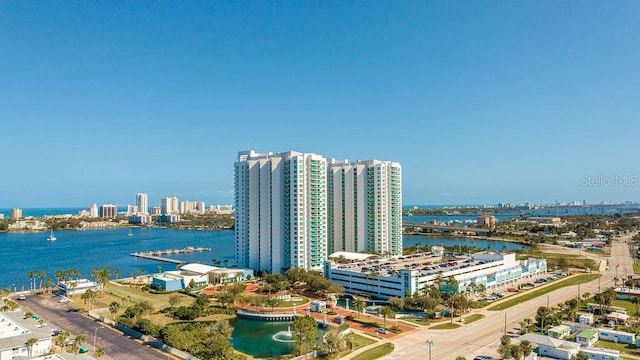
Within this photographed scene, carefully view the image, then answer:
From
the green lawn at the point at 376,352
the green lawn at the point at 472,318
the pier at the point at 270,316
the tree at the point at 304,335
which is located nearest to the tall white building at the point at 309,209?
the pier at the point at 270,316

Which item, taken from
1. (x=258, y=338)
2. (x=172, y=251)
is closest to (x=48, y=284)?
(x=258, y=338)

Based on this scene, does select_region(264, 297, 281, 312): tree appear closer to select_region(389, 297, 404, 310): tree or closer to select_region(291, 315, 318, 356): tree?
select_region(389, 297, 404, 310): tree

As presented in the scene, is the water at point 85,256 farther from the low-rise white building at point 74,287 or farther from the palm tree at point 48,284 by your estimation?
the low-rise white building at point 74,287

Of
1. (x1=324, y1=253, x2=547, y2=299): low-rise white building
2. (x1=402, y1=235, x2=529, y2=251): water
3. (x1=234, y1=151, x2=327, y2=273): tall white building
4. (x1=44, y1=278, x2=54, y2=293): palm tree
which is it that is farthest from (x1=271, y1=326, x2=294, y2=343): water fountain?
(x1=402, y1=235, x2=529, y2=251): water

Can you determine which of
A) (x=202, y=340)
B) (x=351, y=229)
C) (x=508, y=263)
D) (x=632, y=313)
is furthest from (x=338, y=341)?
(x=351, y=229)

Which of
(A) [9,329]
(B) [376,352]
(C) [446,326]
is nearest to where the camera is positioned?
(A) [9,329]

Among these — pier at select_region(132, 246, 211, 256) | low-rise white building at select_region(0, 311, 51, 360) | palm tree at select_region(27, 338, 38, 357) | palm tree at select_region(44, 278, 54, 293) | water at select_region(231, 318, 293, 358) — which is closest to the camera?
low-rise white building at select_region(0, 311, 51, 360)

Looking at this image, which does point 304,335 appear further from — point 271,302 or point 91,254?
point 91,254
